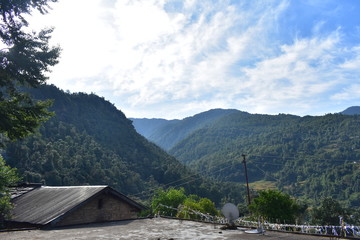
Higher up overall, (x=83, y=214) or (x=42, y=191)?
(x=42, y=191)

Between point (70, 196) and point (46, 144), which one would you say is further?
point (46, 144)

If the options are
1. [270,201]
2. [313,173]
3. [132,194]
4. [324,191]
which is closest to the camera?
[270,201]

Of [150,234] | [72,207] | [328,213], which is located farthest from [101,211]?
[328,213]

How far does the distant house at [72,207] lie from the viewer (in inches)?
573

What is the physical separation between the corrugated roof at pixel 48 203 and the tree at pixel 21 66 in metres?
5.15

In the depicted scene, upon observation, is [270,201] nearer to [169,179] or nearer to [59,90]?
[169,179]

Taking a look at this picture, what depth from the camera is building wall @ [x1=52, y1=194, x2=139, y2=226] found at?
49.3 feet

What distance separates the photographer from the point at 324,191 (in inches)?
5664

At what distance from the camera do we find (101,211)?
54.6 ft

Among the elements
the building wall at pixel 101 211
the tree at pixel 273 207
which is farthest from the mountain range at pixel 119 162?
the building wall at pixel 101 211

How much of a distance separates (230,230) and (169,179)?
121347mm

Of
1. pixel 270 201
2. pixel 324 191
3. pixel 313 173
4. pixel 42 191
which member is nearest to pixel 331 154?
pixel 313 173

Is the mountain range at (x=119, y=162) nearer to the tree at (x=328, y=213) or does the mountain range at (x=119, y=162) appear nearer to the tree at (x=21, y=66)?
the tree at (x=328, y=213)

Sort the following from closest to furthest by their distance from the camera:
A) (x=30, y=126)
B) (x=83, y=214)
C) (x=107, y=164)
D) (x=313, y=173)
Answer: (x=30, y=126) → (x=83, y=214) → (x=107, y=164) → (x=313, y=173)
